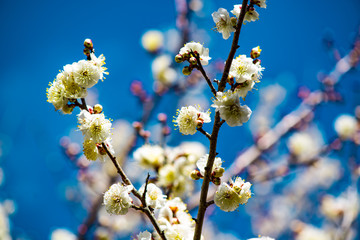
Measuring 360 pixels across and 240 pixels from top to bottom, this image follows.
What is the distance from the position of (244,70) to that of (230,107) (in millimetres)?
270

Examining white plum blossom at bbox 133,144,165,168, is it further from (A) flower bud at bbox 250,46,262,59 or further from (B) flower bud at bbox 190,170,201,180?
(A) flower bud at bbox 250,46,262,59

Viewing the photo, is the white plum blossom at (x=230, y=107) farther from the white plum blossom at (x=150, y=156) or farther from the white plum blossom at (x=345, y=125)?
the white plum blossom at (x=345, y=125)

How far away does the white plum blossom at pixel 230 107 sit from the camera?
1.37 meters

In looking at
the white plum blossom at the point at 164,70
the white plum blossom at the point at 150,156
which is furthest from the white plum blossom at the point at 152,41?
the white plum blossom at the point at 150,156

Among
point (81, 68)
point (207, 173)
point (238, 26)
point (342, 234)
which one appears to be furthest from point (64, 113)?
point (342, 234)

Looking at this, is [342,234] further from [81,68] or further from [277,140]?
[81,68]

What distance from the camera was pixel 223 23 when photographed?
1.66 metres

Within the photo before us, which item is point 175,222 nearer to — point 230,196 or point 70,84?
point 230,196

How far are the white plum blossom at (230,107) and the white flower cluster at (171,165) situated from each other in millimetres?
1331

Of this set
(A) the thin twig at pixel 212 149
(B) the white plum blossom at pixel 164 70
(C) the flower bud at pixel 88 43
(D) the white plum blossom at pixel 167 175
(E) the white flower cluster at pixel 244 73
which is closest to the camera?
(A) the thin twig at pixel 212 149

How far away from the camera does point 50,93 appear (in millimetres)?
1687

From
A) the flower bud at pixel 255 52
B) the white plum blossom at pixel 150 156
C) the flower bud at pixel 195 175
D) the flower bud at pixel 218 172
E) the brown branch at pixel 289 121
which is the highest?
the brown branch at pixel 289 121

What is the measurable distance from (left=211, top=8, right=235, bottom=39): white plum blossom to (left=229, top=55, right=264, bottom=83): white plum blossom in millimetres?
181

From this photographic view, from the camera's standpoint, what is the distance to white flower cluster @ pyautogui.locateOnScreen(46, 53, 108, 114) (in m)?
1.60
